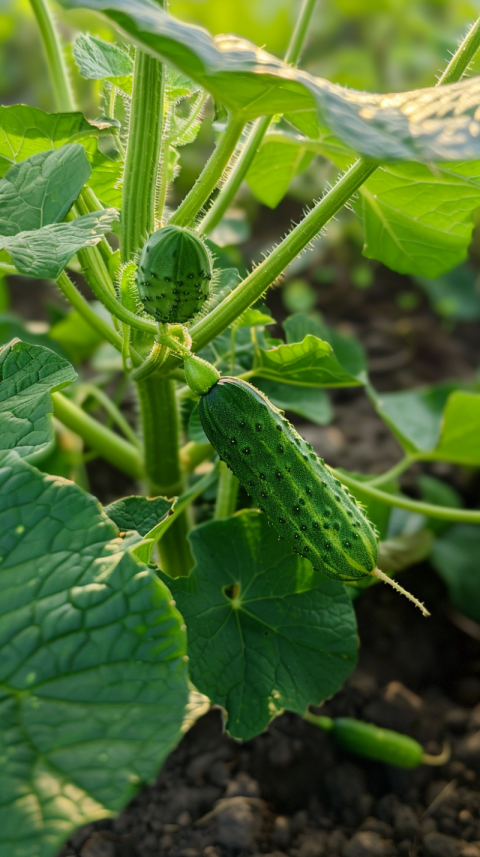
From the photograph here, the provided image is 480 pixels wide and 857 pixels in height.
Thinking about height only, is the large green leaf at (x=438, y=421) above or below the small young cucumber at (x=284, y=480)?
below

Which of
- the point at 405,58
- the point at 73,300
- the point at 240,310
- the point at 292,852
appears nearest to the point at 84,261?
the point at 73,300

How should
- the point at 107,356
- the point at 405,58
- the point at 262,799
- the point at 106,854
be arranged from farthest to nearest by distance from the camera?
1. the point at 405,58
2. the point at 107,356
3. the point at 262,799
4. the point at 106,854

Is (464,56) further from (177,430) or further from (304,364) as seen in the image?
(177,430)

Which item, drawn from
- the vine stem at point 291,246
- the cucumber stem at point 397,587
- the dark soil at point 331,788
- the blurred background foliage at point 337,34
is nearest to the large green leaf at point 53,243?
the vine stem at point 291,246

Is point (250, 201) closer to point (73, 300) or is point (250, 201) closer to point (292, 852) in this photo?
point (73, 300)

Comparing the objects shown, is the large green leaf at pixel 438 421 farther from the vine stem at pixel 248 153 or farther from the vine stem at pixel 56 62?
the vine stem at pixel 56 62

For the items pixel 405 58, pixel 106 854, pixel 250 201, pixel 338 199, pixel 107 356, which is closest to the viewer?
pixel 338 199
